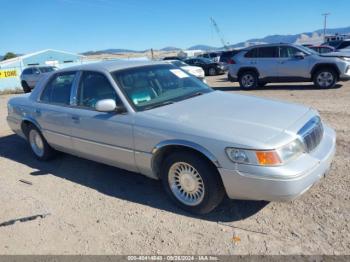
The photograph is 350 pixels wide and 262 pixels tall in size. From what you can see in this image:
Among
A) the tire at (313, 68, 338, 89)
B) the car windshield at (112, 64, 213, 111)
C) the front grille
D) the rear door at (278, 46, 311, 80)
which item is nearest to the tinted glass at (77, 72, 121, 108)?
the car windshield at (112, 64, 213, 111)

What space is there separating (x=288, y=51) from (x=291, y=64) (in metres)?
0.55

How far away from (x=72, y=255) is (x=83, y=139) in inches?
71.2

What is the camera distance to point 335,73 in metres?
12.2

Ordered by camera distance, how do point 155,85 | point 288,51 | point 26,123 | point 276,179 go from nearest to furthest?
point 276,179, point 155,85, point 26,123, point 288,51

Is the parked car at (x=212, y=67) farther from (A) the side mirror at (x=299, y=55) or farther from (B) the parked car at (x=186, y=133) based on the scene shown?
(B) the parked car at (x=186, y=133)

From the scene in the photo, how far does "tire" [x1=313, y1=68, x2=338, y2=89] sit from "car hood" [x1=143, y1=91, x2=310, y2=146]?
895 centimetres

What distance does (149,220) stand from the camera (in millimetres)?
3869

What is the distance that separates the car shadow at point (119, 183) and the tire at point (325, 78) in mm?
9460

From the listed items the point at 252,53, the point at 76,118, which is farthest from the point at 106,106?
the point at 252,53

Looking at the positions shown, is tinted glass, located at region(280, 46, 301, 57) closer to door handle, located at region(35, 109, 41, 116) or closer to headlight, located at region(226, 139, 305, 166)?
door handle, located at region(35, 109, 41, 116)

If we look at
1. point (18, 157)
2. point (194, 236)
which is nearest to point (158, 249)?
point (194, 236)

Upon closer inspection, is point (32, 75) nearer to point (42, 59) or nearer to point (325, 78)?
point (325, 78)

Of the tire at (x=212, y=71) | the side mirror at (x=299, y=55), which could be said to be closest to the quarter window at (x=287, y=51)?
the side mirror at (x=299, y=55)

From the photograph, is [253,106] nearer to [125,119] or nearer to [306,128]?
[306,128]
